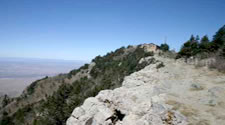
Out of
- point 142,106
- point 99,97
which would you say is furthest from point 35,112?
point 142,106

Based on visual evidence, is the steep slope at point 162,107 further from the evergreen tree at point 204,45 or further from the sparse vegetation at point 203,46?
the evergreen tree at point 204,45

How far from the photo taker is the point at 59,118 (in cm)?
2200

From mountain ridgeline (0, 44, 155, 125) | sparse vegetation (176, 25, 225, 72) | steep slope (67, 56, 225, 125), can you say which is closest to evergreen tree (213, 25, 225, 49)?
sparse vegetation (176, 25, 225, 72)

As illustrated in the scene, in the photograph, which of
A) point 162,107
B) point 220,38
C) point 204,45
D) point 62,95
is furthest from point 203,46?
point 62,95

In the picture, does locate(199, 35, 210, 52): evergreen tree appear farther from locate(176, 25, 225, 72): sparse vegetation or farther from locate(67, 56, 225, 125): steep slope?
locate(67, 56, 225, 125): steep slope

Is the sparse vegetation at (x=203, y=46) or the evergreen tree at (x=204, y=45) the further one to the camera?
the evergreen tree at (x=204, y=45)

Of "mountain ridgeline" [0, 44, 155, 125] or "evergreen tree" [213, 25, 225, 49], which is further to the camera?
"mountain ridgeline" [0, 44, 155, 125]

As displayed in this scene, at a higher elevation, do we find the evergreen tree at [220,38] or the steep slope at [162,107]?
the evergreen tree at [220,38]

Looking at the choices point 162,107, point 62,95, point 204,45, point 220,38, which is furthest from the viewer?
point 62,95

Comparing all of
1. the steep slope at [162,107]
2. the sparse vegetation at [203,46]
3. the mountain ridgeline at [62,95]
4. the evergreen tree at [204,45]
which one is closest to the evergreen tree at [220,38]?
the sparse vegetation at [203,46]

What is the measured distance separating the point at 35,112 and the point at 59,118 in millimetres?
13171

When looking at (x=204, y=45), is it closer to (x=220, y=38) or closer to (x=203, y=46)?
(x=203, y=46)

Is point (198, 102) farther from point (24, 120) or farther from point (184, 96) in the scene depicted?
point (24, 120)

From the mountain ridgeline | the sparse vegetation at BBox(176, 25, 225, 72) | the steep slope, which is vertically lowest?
the mountain ridgeline
